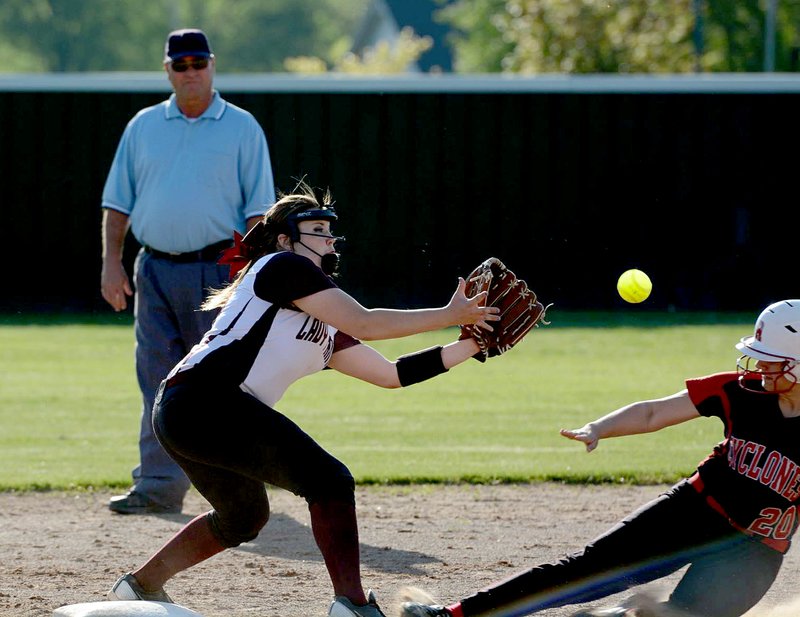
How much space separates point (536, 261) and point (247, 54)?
236ft

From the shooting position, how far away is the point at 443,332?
1627 centimetres

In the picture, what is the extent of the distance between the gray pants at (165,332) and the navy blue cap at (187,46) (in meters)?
1.11

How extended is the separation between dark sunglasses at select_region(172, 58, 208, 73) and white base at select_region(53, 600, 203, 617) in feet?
11.4

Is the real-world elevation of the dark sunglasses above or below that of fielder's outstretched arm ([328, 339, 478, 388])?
above

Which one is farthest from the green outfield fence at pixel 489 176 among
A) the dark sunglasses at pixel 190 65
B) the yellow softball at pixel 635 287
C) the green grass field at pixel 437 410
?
the yellow softball at pixel 635 287

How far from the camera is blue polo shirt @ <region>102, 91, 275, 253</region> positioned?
7.22 m

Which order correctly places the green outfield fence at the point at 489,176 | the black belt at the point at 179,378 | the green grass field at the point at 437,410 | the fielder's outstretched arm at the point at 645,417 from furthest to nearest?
the green outfield fence at the point at 489,176 < the green grass field at the point at 437,410 < the black belt at the point at 179,378 < the fielder's outstretched arm at the point at 645,417

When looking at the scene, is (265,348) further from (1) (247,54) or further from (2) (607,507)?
(1) (247,54)

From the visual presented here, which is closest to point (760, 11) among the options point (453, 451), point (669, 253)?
point (669, 253)

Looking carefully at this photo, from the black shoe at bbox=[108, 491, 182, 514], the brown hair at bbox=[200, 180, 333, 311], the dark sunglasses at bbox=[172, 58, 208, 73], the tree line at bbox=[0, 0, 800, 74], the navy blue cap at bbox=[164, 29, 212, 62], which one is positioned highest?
the tree line at bbox=[0, 0, 800, 74]

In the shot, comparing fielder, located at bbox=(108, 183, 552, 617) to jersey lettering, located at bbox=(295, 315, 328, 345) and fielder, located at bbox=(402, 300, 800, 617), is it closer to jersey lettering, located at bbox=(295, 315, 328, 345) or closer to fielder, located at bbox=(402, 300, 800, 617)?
jersey lettering, located at bbox=(295, 315, 328, 345)

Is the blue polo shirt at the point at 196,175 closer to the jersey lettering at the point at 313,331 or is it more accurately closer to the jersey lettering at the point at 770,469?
the jersey lettering at the point at 313,331

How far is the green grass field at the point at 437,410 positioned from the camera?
853 centimetres

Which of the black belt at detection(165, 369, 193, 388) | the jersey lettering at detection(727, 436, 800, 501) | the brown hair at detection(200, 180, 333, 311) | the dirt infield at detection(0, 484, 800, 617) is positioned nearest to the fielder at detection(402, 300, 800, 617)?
the jersey lettering at detection(727, 436, 800, 501)
